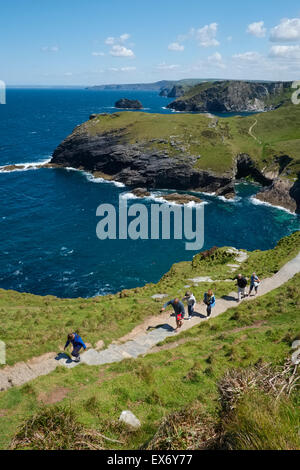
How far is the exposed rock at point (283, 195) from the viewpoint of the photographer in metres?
84.9

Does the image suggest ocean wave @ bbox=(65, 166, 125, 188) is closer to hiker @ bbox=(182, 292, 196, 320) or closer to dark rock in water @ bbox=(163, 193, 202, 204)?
dark rock in water @ bbox=(163, 193, 202, 204)

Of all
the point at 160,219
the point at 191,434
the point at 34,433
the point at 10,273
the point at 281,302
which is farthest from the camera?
the point at 160,219

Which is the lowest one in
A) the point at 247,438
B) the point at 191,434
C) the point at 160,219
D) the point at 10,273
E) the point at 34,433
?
the point at 10,273

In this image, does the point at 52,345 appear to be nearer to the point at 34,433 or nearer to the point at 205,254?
the point at 34,433

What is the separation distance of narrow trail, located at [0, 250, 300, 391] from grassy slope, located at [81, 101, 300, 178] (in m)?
78.4

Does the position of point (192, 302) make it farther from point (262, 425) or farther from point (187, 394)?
point (262, 425)

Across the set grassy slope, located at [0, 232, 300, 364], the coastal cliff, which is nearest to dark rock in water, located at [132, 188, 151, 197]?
the coastal cliff

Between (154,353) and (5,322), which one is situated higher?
(154,353)

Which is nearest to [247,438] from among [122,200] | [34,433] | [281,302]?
[34,433]

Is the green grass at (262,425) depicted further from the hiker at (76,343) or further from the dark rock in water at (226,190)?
the dark rock in water at (226,190)

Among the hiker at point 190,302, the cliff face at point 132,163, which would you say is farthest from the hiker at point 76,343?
the cliff face at point 132,163

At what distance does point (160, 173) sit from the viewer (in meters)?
102

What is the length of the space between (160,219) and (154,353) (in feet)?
197

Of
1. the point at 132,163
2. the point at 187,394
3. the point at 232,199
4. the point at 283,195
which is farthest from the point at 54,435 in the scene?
the point at 132,163
